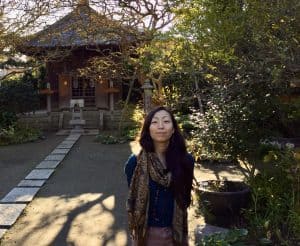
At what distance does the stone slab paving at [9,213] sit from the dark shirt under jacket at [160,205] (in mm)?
3138

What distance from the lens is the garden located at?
3.53 meters

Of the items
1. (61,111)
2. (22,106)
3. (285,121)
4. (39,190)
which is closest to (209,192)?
(285,121)

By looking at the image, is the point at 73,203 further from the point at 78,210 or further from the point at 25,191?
the point at 25,191

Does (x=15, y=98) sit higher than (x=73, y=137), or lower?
higher

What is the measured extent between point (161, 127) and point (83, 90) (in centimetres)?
1648

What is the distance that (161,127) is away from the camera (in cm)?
277

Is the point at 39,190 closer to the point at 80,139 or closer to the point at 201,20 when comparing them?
the point at 201,20

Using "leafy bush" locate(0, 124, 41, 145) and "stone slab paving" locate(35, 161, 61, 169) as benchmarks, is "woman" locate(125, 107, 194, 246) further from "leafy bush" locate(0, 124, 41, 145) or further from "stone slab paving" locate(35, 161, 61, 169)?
"leafy bush" locate(0, 124, 41, 145)

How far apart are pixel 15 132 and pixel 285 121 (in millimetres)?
10294

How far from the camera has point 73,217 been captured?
18.8 ft

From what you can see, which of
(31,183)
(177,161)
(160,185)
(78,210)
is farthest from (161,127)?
(31,183)

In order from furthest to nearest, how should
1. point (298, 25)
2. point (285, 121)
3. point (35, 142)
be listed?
point (35, 142), point (285, 121), point (298, 25)

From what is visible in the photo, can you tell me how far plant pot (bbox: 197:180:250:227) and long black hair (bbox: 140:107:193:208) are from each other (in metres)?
2.32

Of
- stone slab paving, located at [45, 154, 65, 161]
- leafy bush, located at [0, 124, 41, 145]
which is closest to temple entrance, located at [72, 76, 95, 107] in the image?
leafy bush, located at [0, 124, 41, 145]
